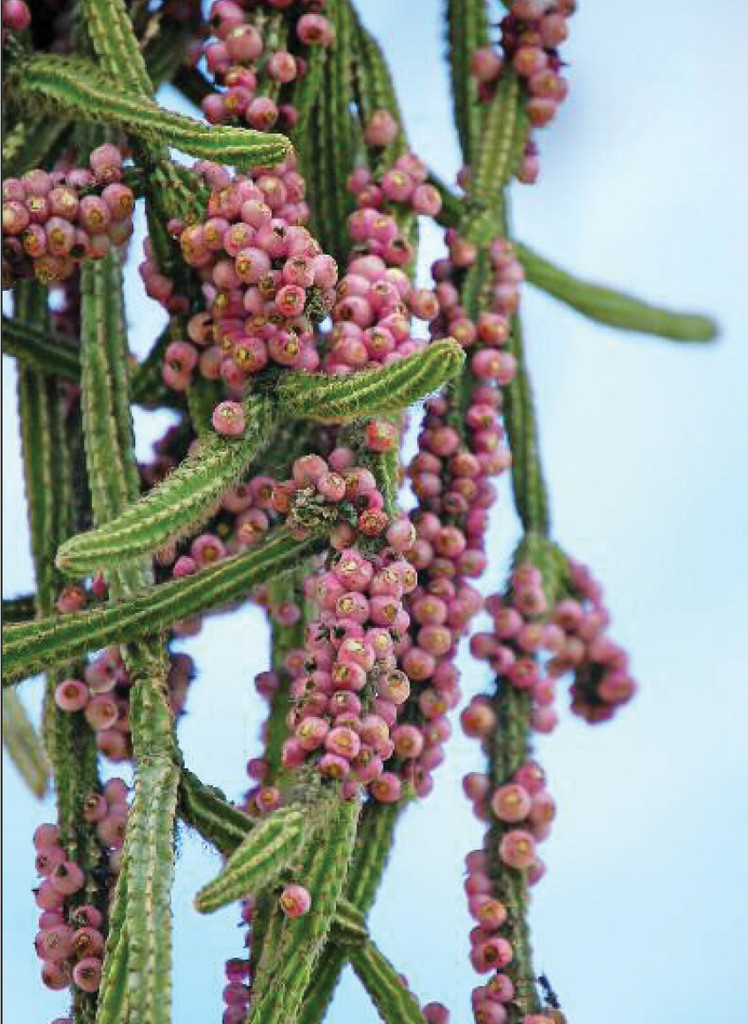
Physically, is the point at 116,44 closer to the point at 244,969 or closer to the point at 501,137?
the point at 501,137

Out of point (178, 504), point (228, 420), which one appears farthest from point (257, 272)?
point (178, 504)

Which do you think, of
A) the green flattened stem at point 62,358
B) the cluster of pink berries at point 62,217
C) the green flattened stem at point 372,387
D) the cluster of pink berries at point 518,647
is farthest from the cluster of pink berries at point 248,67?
the cluster of pink berries at point 518,647

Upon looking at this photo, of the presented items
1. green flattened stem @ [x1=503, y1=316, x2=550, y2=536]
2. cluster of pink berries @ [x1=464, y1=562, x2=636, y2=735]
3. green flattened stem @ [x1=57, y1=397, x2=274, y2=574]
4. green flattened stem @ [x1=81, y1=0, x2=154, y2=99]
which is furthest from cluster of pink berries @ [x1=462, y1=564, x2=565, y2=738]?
green flattened stem @ [x1=81, y1=0, x2=154, y2=99]

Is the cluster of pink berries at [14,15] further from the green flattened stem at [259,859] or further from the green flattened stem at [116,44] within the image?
the green flattened stem at [259,859]

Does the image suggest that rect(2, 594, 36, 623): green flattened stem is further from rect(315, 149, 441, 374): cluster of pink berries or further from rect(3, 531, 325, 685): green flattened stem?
rect(315, 149, 441, 374): cluster of pink berries

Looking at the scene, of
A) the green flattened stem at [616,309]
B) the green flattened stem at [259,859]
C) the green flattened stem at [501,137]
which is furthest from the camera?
the green flattened stem at [616,309]

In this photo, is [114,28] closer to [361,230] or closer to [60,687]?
[361,230]

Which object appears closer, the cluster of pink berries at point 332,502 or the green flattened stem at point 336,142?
the cluster of pink berries at point 332,502
